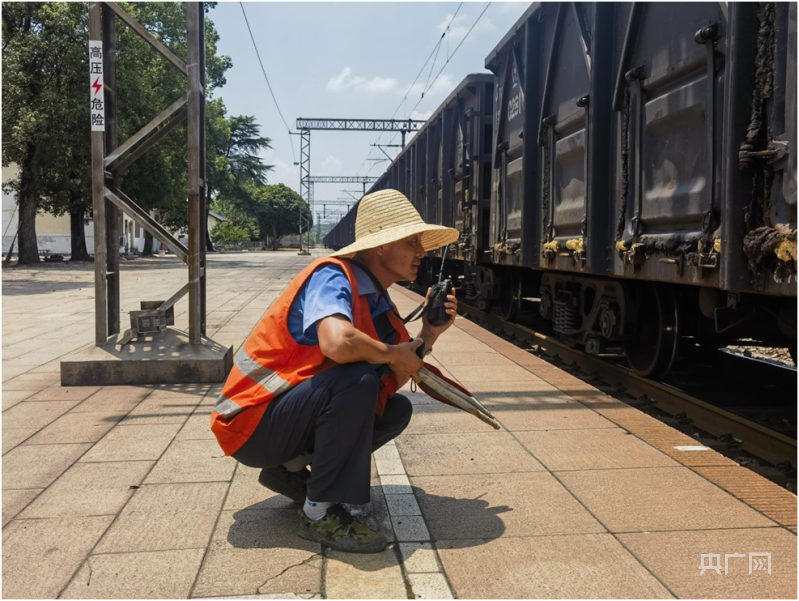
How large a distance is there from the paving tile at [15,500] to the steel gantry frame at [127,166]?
9.43ft

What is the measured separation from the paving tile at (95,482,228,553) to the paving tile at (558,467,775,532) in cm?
180

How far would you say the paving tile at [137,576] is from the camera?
2.64 m

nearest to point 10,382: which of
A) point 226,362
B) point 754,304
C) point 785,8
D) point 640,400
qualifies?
point 226,362

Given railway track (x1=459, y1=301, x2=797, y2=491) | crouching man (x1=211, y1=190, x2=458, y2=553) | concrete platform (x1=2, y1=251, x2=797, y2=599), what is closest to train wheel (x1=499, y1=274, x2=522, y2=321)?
railway track (x1=459, y1=301, x2=797, y2=491)

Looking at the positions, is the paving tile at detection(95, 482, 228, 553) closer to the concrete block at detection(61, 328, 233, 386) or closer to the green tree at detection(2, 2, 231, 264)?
the concrete block at detection(61, 328, 233, 386)

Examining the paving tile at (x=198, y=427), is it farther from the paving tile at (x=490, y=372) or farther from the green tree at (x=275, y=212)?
the green tree at (x=275, y=212)

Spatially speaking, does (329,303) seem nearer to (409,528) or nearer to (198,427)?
(409,528)

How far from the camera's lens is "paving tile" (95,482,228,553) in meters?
3.06

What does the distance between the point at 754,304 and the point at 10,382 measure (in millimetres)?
5986

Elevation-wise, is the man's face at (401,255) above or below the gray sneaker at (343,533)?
above

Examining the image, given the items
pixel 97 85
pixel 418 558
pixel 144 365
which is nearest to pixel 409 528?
pixel 418 558

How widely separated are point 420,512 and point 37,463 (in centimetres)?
226

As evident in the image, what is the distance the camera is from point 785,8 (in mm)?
3451

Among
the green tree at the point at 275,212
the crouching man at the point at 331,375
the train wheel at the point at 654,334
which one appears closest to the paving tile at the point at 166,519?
the crouching man at the point at 331,375
